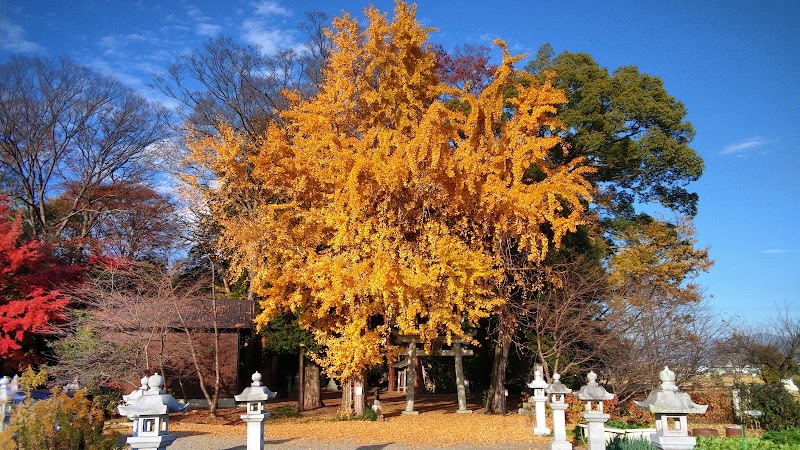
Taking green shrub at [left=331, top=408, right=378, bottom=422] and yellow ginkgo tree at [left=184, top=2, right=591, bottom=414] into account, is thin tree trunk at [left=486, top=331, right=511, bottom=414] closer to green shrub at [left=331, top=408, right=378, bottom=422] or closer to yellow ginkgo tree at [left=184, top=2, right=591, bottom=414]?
yellow ginkgo tree at [left=184, top=2, right=591, bottom=414]

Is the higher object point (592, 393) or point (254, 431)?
point (592, 393)

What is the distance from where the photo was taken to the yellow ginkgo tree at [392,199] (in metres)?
13.8

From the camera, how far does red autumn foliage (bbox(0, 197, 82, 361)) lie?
15086 millimetres

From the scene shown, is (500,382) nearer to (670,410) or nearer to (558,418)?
(558,418)

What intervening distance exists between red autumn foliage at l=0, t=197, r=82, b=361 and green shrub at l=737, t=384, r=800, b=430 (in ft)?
56.0

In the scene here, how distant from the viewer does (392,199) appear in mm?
14820

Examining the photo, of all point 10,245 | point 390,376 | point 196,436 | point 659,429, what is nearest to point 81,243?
point 10,245

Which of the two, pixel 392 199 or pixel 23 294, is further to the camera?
pixel 23 294

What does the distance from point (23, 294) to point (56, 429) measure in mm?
10395

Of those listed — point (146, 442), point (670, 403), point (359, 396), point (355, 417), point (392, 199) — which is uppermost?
point (392, 199)

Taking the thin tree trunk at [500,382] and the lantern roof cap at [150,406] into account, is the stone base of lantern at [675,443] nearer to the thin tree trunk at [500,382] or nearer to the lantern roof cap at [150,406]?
the lantern roof cap at [150,406]

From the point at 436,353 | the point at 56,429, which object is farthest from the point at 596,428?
the point at 436,353

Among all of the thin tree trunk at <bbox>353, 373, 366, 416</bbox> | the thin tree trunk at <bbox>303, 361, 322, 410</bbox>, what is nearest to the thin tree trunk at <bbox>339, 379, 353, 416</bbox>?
the thin tree trunk at <bbox>353, 373, 366, 416</bbox>

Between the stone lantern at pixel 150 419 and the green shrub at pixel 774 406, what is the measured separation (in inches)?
466
